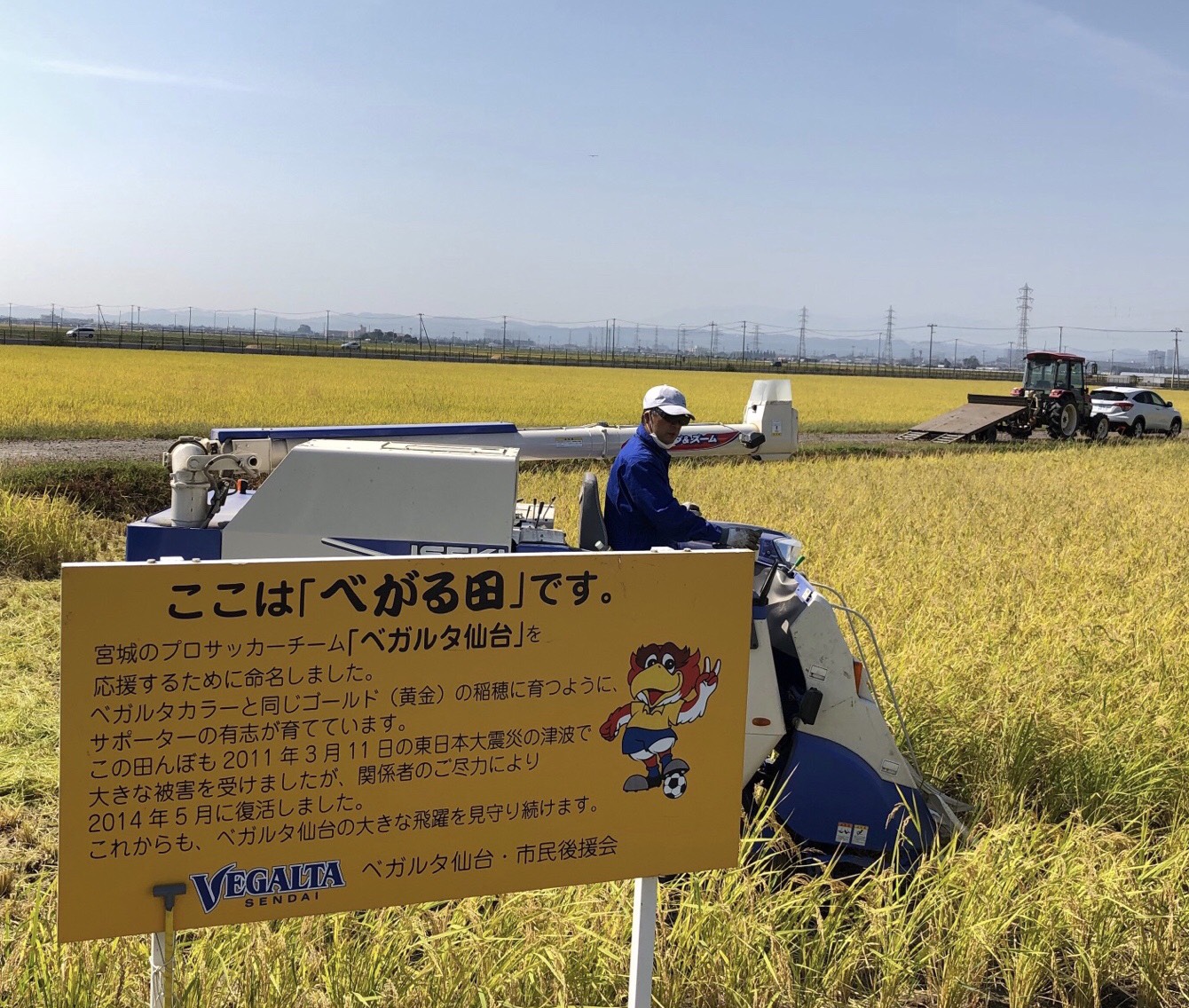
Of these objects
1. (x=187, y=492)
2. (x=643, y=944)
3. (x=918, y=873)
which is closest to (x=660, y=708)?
(x=643, y=944)

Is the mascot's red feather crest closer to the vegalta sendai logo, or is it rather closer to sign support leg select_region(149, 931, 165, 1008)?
the vegalta sendai logo

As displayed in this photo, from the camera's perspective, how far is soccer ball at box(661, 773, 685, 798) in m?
2.47

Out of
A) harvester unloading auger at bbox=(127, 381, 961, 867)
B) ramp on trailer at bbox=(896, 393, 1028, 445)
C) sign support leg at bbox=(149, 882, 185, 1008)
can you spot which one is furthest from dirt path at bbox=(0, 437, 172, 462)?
ramp on trailer at bbox=(896, 393, 1028, 445)

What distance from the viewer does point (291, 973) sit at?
2715mm

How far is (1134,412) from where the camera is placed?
25594mm

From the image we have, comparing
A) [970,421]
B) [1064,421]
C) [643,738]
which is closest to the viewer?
[643,738]

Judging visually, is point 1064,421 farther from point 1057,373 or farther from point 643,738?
point 643,738

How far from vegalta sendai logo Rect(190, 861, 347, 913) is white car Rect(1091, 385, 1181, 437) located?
25763mm

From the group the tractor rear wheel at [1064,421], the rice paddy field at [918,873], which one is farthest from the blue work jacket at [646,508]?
the tractor rear wheel at [1064,421]

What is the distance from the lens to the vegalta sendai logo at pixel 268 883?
86.4 inches

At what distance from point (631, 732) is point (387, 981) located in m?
0.99

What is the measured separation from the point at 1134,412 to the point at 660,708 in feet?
88.1

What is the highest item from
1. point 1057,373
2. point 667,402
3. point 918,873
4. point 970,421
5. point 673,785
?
point 1057,373

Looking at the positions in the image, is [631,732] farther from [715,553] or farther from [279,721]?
[279,721]
